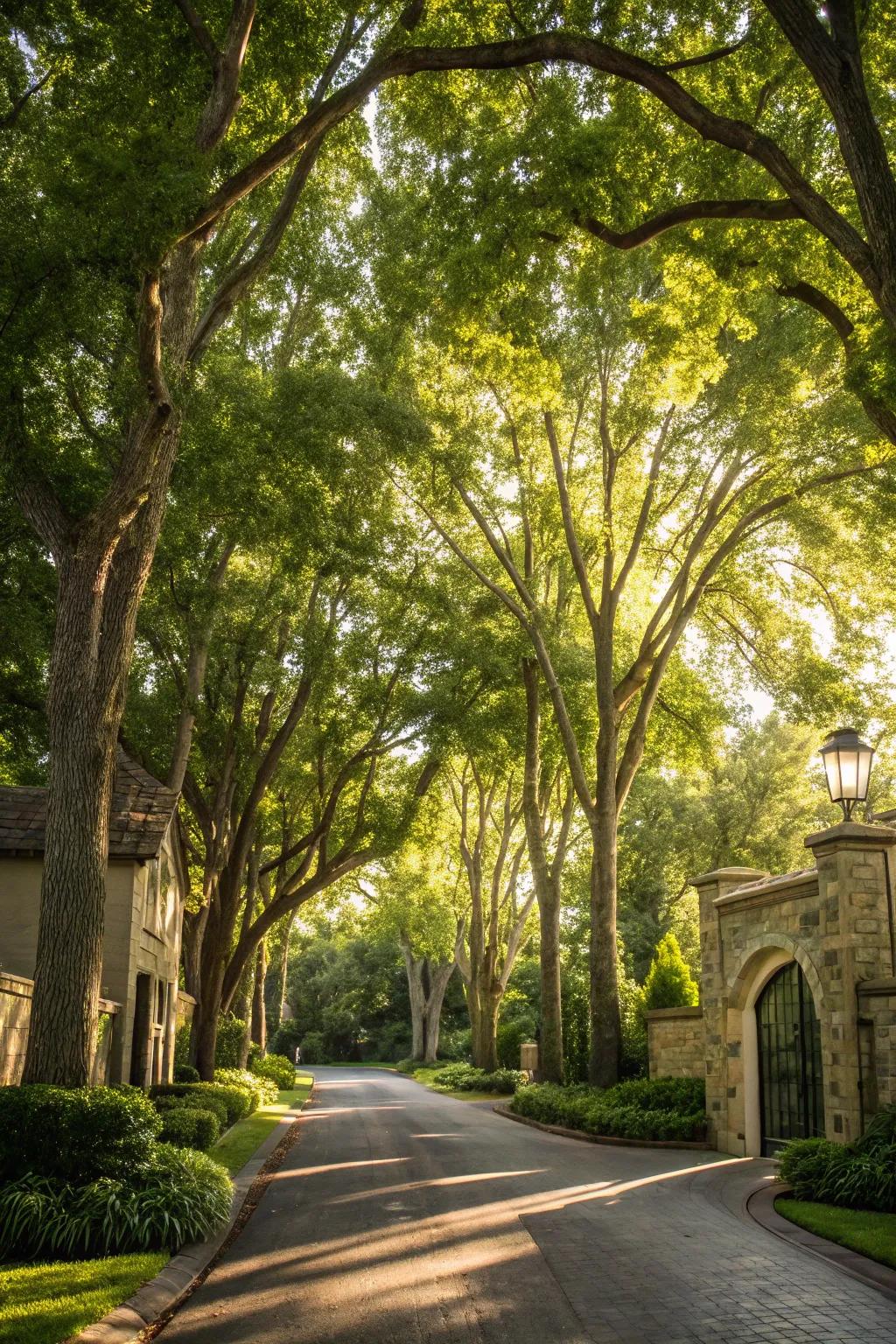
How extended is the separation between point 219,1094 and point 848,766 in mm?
11965

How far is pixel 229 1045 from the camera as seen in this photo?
27297 millimetres

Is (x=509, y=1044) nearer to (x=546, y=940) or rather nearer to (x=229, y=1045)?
(x=229, y=1045)

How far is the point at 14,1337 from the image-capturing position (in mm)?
5590

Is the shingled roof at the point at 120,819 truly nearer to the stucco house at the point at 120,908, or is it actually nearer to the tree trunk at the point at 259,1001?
the stucco house at the point at 120,908

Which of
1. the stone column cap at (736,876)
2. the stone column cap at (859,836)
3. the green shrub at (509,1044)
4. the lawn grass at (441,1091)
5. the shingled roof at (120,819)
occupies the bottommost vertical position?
the lawn grass at (441,1091)

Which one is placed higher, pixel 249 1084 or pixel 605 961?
pixel 605 961

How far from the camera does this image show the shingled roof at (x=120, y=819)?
15508 mm

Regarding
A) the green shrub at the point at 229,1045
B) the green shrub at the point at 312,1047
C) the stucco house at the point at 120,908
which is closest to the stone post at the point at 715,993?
the stucco house at the point at 120,908

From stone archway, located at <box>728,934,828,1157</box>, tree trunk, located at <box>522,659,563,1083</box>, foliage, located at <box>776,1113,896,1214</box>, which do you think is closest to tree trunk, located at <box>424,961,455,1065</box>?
tree trunk, located at <box>522,659,563,1083</box>

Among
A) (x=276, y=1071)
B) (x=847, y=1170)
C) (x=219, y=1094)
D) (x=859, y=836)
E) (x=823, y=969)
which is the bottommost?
(x=276, y=1071)

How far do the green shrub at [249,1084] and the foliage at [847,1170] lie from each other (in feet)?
44.3

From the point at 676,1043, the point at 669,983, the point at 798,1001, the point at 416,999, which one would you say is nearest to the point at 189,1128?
the point at 798,1001

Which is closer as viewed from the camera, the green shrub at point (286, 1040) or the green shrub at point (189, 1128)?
the green shrub at point (189, 1128)

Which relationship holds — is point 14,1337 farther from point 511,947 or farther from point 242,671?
point 511,947
